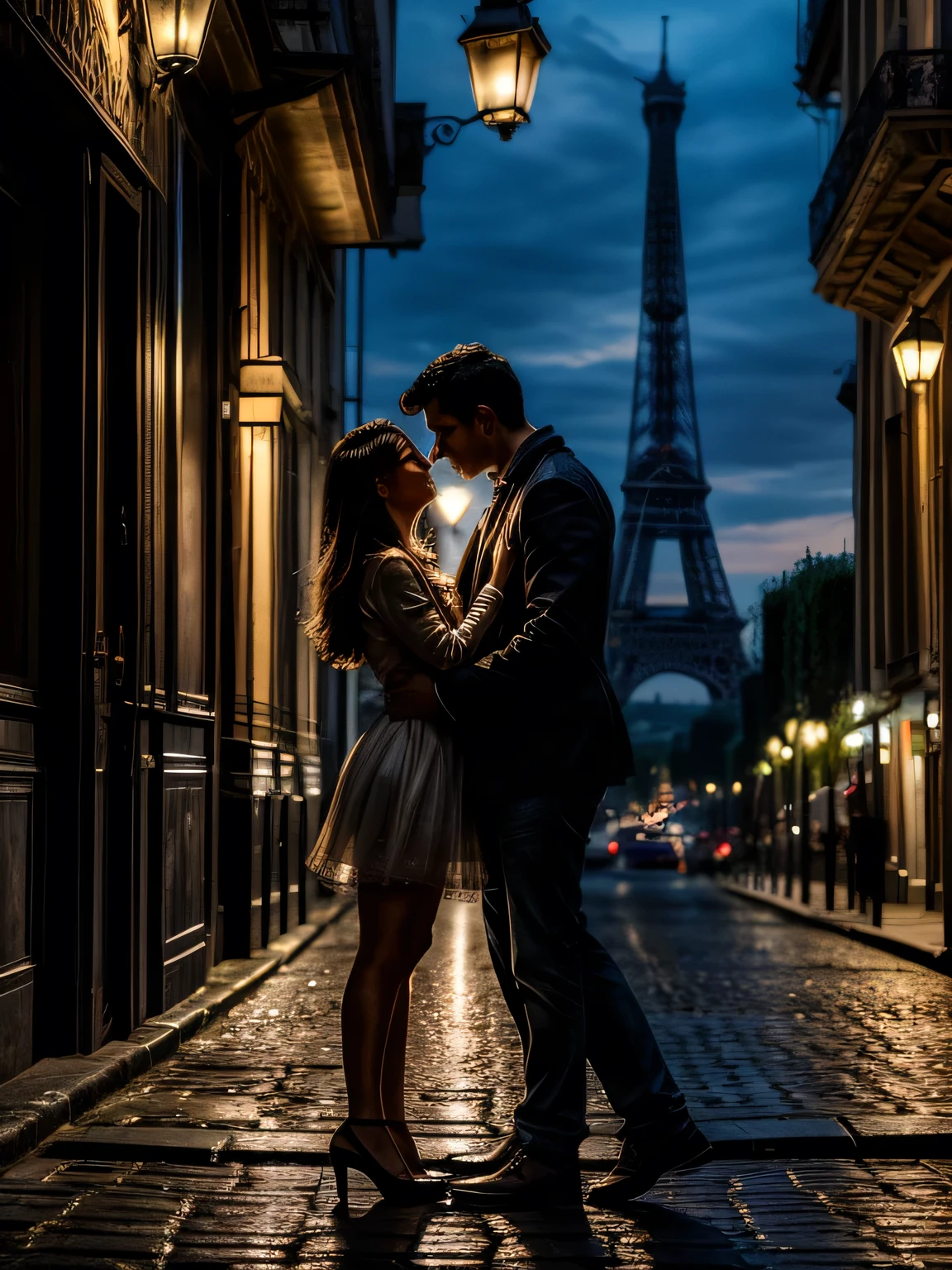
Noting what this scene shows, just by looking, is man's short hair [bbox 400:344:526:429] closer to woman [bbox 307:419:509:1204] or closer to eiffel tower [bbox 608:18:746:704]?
woman [bbox 307:419:509:1204]

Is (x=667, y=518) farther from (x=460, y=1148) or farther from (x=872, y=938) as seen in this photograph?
(x=460, y=1148)

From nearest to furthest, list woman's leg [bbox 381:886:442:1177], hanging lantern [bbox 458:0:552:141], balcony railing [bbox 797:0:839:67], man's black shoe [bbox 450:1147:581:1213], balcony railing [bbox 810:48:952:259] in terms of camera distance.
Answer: man's black shoe [bbox 450:1147:581:1213], woman's leg [bbox 381:886:442:1177], hanging lantern [bbox 458:0:552:141], balcony railing [bbox 810:48:952:259], balcony railing [bbox 797:0:839:67]

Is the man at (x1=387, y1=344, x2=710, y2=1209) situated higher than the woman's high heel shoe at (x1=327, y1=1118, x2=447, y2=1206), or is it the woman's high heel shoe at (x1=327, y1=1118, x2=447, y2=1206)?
the man at (x1=387, y1=344, x2=710, y2=1209)

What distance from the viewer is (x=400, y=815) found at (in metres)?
4.53

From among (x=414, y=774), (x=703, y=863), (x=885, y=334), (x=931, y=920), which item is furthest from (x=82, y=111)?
(x=703, y=863)

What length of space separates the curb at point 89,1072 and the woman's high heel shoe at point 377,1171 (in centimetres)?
103

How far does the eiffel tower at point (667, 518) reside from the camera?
80.4m

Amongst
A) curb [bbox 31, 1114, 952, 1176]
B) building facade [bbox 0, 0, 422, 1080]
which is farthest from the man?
building facade [bbox 0, 0, 422, 1080]

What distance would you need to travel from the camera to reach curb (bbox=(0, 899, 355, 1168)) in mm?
5254

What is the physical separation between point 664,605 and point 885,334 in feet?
179

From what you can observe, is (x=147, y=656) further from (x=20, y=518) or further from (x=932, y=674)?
(x=932, y=674)

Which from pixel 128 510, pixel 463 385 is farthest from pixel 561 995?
pixel 128 510

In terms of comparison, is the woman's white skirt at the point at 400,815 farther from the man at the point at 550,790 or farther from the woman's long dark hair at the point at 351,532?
the woman's long dark hair at the point at 351,532

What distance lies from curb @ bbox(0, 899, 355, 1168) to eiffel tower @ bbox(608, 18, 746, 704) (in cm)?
6640
